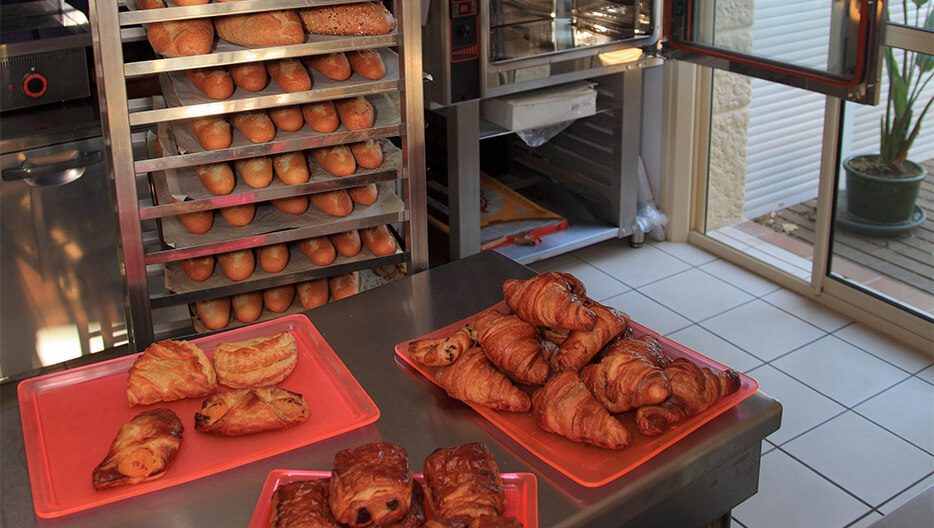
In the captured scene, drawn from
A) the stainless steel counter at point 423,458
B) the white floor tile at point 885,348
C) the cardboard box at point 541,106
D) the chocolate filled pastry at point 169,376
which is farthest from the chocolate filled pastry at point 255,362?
the white floor tile at point 885,348

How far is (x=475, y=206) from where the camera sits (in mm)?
3408

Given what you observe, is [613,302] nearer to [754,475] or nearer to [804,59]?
[804,59]

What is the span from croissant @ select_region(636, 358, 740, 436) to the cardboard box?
6.40ft

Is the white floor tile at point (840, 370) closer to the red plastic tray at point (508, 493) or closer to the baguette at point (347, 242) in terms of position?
the baguette at point (347, 242)

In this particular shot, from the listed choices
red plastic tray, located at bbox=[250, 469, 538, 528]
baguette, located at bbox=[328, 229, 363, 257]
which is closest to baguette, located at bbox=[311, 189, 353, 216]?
baguette, located at bbox=[328, 229, 363, 257]

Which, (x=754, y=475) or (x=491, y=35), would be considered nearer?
(x=754, y=475)

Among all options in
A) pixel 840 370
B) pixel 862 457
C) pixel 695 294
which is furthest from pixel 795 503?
pixel 695 294

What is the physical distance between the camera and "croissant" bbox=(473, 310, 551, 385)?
1427 mm

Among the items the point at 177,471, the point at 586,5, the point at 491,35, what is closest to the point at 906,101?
the point at 586,5

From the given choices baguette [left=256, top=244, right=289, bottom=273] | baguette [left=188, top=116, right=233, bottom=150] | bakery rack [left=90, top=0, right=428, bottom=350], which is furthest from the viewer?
baguette [left=256, top=244, right=289, bottom=273]

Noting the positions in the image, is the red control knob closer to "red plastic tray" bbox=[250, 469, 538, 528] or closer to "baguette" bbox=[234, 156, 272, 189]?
"baguette" bbox=[234, 156, 272, 189]

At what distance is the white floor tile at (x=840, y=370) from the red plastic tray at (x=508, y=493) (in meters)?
1.97

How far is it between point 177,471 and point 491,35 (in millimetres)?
2171

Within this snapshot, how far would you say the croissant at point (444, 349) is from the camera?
4.92 ft
